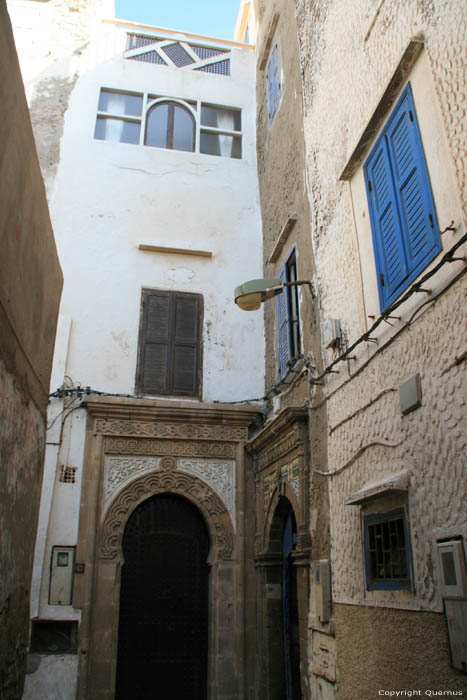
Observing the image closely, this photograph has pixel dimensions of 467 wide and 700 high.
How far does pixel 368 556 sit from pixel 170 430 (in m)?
3.84

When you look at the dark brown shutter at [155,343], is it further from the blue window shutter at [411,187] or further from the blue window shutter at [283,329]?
the blue window shutter at [411,187]

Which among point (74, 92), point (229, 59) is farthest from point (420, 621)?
point (229, 59)

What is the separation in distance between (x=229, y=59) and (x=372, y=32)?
6315 millimetres

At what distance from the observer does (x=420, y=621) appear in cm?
356

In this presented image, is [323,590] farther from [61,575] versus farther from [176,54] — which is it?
[176,54]

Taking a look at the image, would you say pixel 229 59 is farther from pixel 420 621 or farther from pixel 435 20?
pixel 420 621

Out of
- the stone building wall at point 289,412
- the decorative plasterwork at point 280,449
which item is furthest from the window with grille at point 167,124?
the decorative plasterwork at point 280,449

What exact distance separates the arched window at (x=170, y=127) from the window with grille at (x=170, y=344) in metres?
2.70

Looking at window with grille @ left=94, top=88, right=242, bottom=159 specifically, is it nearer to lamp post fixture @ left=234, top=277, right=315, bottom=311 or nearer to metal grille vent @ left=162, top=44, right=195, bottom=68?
metal grille vent @ left=162, top=44, right=195, bottom=68

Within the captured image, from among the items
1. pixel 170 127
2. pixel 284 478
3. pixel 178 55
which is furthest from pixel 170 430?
pixel 178 55

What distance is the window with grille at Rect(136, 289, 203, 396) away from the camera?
8008mm

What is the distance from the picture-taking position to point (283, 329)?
7.33 metres

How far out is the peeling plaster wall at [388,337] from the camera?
11.5 ft

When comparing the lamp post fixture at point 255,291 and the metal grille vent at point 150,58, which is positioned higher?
the metal grille vent at point 150,58
